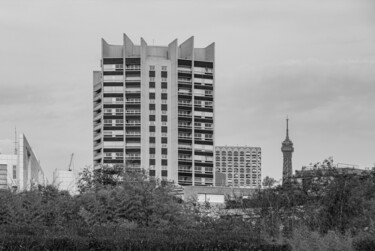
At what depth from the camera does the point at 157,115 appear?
12350 cm

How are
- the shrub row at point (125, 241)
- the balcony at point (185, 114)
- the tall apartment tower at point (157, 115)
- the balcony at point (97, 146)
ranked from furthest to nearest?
the balcony at point (185, 114) → the balcony at point (97, 146) → the tall apartment tower at point (157, 115) → the shrub row at point (125, 241)

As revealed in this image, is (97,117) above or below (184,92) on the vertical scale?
below

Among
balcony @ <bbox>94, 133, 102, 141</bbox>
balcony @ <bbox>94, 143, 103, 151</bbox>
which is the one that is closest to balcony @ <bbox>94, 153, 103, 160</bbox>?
balcony @ <bbox>94, 143, 103, 151</bbox>

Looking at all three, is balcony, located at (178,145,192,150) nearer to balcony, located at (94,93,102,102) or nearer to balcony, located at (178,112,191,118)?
balcony, located at (178,112,191,118)

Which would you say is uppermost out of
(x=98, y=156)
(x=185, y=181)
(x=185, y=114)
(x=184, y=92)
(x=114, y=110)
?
(x=184, y=92)

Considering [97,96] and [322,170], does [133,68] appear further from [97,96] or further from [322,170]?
[322,170]

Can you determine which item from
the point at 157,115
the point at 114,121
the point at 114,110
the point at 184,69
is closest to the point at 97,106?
the point at 114,110

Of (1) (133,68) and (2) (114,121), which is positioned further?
(1) (133,68)

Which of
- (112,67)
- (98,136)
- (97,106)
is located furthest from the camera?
(97,106)

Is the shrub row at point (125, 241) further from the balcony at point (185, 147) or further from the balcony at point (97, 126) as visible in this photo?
the balcony at point (97, 126)

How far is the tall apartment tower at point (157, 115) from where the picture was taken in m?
122

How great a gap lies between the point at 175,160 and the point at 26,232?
3963 inches

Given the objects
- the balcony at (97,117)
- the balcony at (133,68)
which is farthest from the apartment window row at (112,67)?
the balcony at (97,117)

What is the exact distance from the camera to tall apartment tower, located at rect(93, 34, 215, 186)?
122062 millimetres
